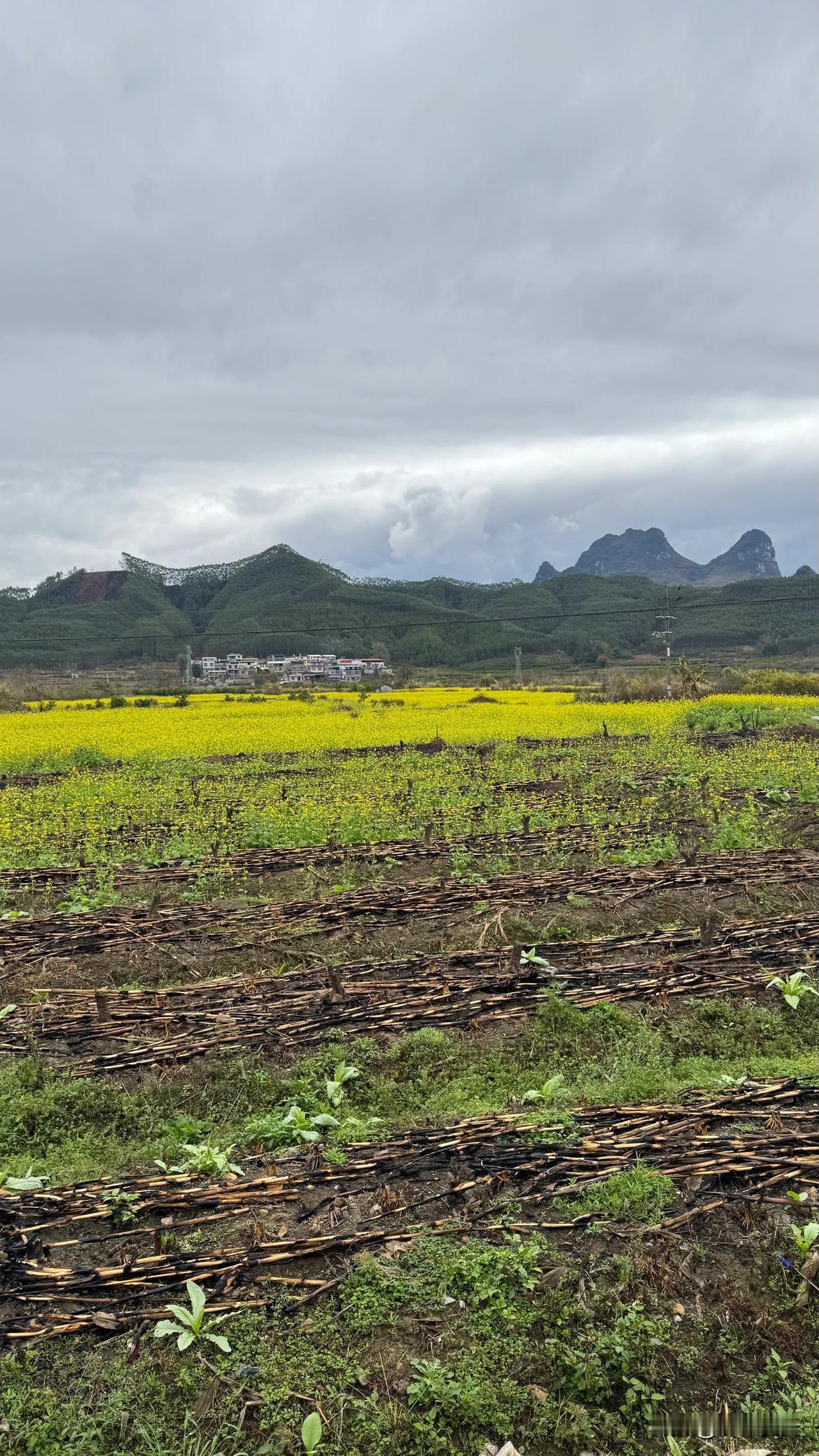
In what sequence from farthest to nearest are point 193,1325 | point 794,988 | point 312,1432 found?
point 794,988
point 193,1325
point 312,1432

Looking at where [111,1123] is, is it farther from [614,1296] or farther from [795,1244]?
[795,1244]

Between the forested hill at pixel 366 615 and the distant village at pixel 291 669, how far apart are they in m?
2.22

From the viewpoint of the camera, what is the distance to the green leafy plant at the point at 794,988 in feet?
21.3

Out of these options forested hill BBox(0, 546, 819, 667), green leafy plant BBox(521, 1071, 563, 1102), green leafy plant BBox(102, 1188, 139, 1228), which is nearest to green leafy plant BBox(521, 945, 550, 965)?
green leafy plant BBox(521, 1071, 563, 1102)

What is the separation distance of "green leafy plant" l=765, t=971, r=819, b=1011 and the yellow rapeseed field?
715 inches

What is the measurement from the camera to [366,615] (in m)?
116

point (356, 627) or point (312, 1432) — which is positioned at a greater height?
point (356, 627)

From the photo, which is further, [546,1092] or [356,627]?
[356,627]

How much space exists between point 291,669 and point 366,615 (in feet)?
51.0

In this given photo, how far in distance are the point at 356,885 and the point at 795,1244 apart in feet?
23.9

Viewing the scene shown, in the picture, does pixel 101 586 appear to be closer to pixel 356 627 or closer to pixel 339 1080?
pixel 356 627

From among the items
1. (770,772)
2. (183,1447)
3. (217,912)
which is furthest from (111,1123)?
(770,772)

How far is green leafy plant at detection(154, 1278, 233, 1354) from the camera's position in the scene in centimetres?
323

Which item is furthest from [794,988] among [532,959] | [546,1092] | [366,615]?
[366,615]
